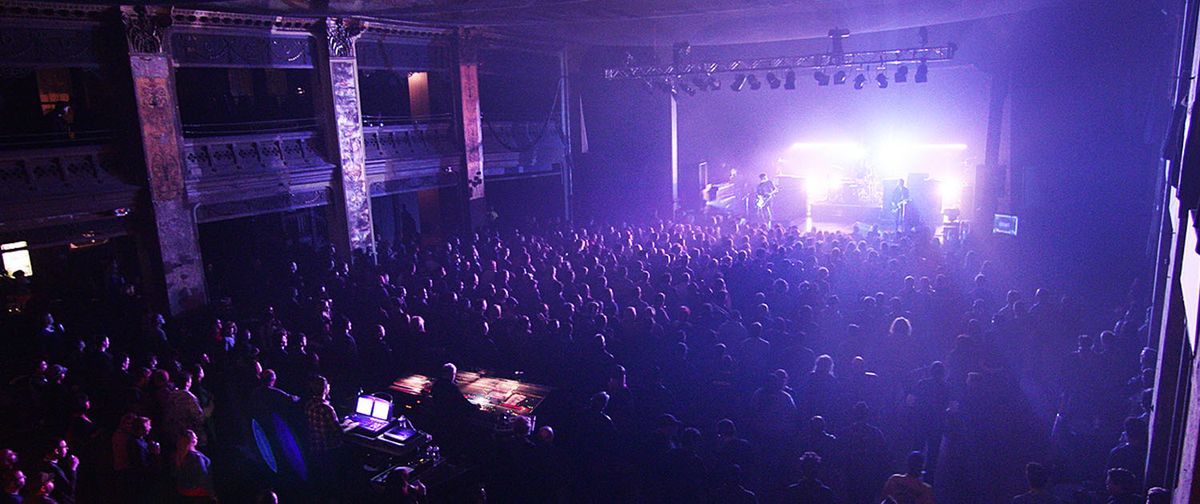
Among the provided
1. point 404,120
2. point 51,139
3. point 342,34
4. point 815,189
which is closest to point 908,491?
point 342,34

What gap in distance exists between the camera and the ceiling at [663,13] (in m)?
12.8

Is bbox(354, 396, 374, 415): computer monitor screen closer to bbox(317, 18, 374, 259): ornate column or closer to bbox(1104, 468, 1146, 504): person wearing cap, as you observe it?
bbox(1104, 468, 1146, 504): person wearing cap

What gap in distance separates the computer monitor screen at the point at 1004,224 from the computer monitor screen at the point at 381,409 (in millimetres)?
12546

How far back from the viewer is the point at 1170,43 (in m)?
11.4

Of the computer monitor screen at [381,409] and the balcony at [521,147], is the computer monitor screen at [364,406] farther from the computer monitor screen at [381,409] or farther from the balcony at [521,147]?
the balcony at [521,147]

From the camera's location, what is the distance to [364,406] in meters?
7.55

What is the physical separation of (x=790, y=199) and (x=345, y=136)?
46.8 feet

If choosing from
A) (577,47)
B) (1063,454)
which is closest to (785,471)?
(1063,454)

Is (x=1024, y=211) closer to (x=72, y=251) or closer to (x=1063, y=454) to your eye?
(x=1063, y=454)

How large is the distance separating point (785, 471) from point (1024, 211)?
10.2 metres

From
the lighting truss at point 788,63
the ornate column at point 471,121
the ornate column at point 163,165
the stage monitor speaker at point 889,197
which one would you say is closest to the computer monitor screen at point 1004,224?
the lighting truss at point 788,63

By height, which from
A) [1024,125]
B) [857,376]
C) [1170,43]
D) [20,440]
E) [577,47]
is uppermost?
[577,47]

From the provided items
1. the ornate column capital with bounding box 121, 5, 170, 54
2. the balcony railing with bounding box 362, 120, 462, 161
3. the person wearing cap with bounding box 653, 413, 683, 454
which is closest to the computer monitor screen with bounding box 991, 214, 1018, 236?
the person wearing cap with bounding box 653, 413, 683, 454

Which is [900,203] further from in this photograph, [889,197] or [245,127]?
[245,127]
